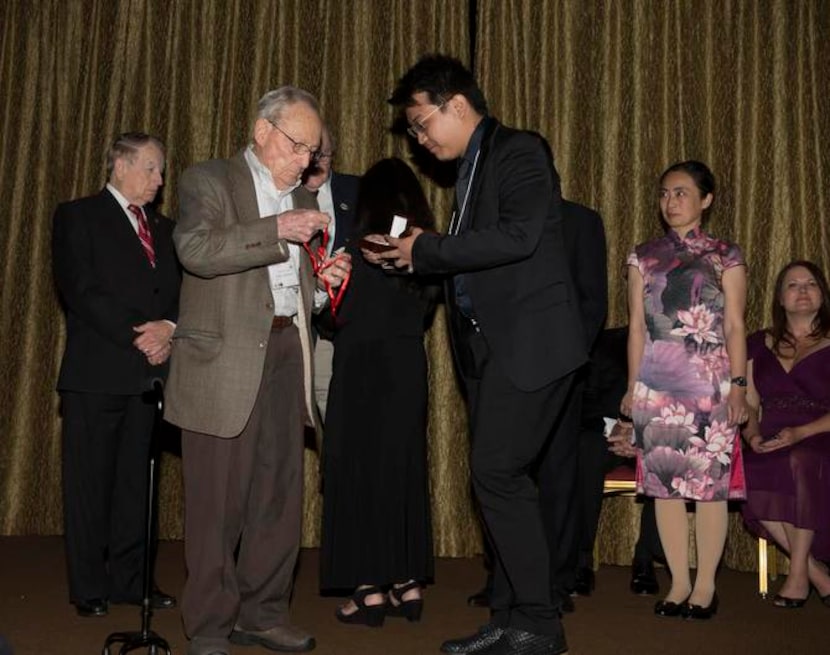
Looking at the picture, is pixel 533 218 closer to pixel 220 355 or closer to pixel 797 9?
pixel 220 355

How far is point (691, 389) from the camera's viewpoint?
14.6ft

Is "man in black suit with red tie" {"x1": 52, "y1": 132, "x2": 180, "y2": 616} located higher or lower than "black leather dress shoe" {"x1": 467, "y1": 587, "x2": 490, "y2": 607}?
higher

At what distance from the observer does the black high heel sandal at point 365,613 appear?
411cm

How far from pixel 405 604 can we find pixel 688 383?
4.62 ft

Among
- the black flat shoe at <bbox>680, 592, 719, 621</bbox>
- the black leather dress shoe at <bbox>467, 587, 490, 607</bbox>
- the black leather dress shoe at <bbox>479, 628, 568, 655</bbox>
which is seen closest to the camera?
the black leather dress shoe at <bbox>479, 628, 568, 655</bbox>

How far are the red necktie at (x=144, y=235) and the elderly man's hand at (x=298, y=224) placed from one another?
1.38 m

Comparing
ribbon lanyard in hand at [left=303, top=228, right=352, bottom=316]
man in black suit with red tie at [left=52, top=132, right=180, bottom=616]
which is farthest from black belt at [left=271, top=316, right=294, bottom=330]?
man in black suit with red tie at [left=52, top=132, right=180, bottom=616]

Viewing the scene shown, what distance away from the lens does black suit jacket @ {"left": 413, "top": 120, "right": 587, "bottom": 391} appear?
336cm

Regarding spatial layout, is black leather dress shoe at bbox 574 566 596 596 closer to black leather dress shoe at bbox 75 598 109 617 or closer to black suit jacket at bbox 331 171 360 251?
black suit jacket at bbox 331 171 360 251

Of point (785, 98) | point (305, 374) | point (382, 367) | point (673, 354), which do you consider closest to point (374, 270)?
point (382, 367)

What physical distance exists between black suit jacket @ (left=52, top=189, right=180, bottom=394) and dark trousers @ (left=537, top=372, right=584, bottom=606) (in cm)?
160

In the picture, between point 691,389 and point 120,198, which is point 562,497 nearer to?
point 691,389

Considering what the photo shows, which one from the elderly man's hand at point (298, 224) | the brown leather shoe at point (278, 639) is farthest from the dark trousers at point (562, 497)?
the elderly man's hand at point (298, 224)

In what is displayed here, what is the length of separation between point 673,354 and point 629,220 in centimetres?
160
